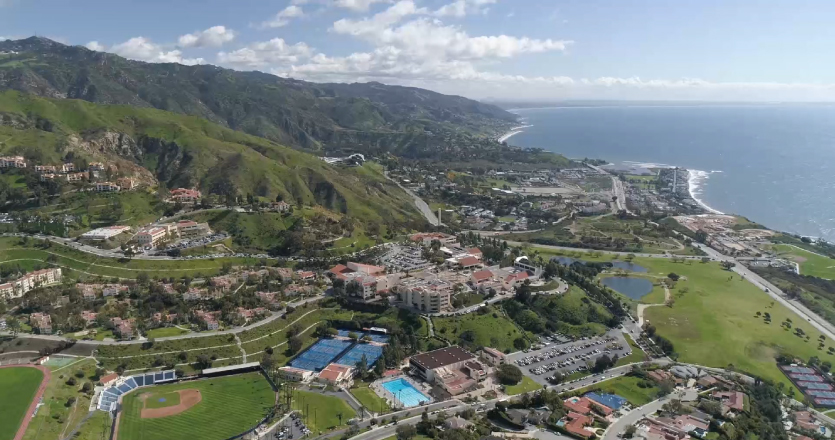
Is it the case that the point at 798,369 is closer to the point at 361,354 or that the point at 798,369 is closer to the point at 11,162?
the point at 361,354

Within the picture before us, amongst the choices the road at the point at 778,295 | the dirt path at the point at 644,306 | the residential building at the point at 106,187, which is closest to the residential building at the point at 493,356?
the dirt path at the point at 644,306

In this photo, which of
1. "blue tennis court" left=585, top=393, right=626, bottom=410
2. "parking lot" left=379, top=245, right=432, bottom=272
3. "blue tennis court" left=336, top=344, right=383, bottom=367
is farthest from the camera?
"parking lot" left=379, top=245, right=432, bottom=272

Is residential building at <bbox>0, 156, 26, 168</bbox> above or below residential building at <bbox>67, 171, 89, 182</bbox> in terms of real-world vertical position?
above

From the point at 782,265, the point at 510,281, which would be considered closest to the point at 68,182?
the point at 510,281

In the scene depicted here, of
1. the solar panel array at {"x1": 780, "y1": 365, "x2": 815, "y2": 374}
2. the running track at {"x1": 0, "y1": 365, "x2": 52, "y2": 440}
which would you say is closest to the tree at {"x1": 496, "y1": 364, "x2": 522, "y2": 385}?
the solar panel array at {"x1": 780, "y1": 365, "x2": 815, "y2": 374}

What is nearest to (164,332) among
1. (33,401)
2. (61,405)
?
(61,405)

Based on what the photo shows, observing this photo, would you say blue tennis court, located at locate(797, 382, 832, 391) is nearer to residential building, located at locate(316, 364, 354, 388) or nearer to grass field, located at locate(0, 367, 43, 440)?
residential building, located at locate(316, 364, 354, 388)
